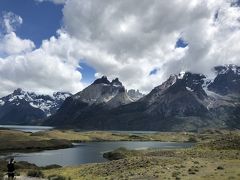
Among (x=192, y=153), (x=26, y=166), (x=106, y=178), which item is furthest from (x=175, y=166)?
(x=26, y=166)

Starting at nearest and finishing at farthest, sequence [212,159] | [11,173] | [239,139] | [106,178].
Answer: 1. [11,173]
2. [106,178]
3. [212,159]
4. [239,139]

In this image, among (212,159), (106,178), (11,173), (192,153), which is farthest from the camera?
(192,153)

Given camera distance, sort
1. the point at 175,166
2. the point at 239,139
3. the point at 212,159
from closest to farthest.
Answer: the point at 175,166
the point at 212,159
the point at 239,139

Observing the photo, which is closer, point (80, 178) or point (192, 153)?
point (80, 178)

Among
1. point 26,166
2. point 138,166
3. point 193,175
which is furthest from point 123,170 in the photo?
point 26,166

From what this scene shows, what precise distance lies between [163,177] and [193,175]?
162 inches

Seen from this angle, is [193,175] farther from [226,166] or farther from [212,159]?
[212,159]

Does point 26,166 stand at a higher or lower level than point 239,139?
lower

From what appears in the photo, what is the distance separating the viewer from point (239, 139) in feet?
292

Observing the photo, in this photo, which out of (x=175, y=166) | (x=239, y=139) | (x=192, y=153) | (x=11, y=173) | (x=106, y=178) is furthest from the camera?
(x=239, y=139)

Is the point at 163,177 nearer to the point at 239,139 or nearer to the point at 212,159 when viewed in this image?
the point at 212,159

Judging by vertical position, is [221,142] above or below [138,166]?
above

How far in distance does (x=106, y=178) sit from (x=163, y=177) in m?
9.10

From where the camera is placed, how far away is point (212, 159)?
7019 centimetres
